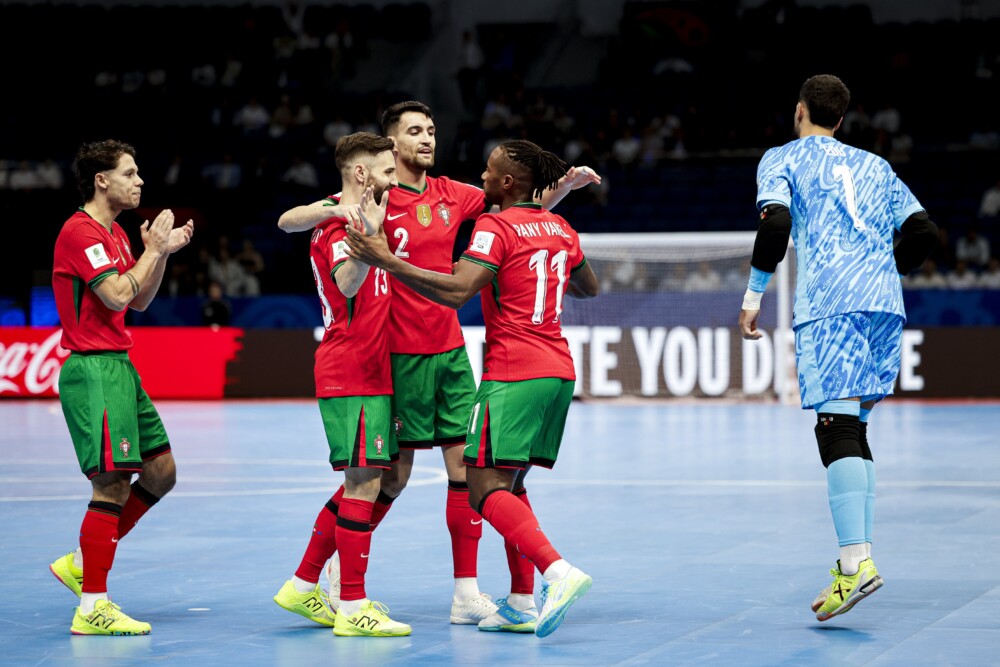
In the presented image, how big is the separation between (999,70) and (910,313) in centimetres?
752

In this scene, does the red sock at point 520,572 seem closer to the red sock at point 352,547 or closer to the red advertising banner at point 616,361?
the red sock at point 352,547

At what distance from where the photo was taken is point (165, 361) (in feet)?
69.9

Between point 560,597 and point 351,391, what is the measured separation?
133 centimetres

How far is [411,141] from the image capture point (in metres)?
6.43

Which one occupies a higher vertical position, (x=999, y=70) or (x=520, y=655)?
(x=999, y=70)

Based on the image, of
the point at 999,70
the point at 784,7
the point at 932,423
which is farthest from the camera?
the point at 784,7

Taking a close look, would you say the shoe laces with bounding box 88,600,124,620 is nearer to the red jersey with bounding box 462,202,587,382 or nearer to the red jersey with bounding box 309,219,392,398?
the red jersey with bounding box 309,219,392,398

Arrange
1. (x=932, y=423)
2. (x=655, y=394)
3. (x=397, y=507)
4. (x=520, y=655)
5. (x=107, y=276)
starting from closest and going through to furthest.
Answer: (x=520, y=655)
(x=107, y=276)
(x=397, y=507)
(x=932, y=423)
(x=655, y=394)

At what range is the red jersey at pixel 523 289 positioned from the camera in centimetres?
595

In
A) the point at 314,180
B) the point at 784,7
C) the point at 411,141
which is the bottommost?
the point at 411,141

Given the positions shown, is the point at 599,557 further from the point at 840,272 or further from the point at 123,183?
the point at 123,183

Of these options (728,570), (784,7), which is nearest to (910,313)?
(784,7)

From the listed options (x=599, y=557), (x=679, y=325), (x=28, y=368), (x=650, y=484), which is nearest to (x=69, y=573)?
(x=599, y=557)

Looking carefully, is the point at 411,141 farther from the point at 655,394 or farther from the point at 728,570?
the point at 655,394
